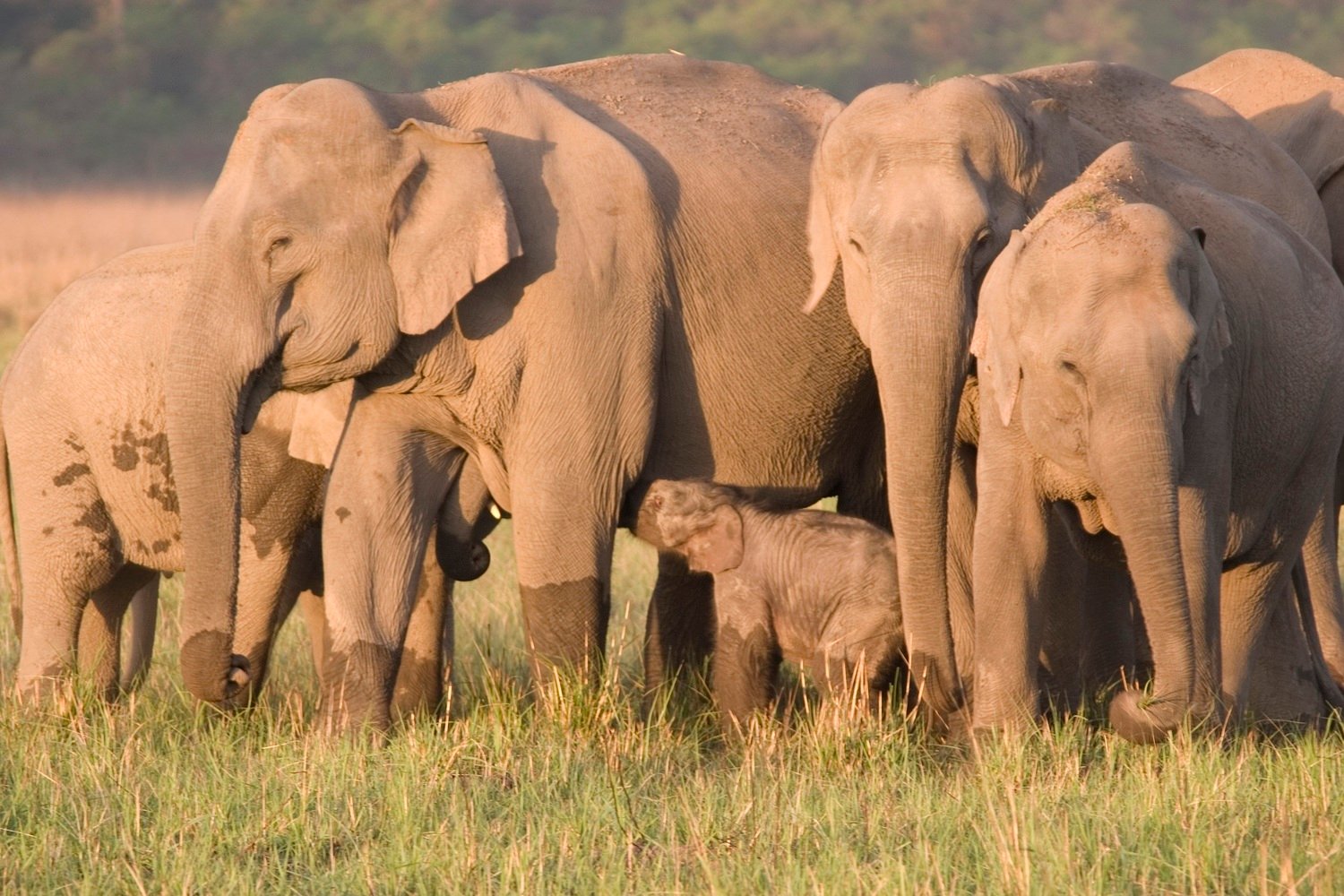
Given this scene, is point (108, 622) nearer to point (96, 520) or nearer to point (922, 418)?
point (96, 520)

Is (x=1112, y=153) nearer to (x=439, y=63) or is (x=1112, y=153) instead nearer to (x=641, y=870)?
(x=641, y=870)

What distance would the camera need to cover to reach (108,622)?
7.27 m

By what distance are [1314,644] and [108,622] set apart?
3962 millimetres

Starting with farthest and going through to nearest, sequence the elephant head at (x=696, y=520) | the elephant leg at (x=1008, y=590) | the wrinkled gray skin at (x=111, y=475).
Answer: the wrinkled gray skin at (x=111, y=475) < the elephant head at (x=696, y=520) < the elephant leg at (x=1008, y=590)

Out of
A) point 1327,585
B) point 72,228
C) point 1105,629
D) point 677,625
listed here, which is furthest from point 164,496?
point 72,228

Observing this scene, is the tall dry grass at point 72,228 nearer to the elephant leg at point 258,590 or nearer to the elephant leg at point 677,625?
the elephant leg at point 258,590

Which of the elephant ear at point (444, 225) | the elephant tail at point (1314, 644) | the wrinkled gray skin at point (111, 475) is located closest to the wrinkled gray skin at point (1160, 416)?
the elephant tail at point (1314, 644)

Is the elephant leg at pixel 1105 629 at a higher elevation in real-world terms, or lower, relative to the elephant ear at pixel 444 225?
lower

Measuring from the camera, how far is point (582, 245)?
6.21 metres

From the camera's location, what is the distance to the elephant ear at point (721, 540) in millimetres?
6605

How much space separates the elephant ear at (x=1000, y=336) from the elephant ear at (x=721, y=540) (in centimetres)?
130

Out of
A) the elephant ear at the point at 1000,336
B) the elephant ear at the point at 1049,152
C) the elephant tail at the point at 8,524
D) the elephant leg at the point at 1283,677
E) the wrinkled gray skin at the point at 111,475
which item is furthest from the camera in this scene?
the elephant tail at the point at 8,524

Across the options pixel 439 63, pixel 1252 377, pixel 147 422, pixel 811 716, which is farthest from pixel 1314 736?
pixel 439 63

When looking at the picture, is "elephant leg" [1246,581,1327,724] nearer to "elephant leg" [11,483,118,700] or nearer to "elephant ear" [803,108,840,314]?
"elephant ear" [803,108,840,314]
